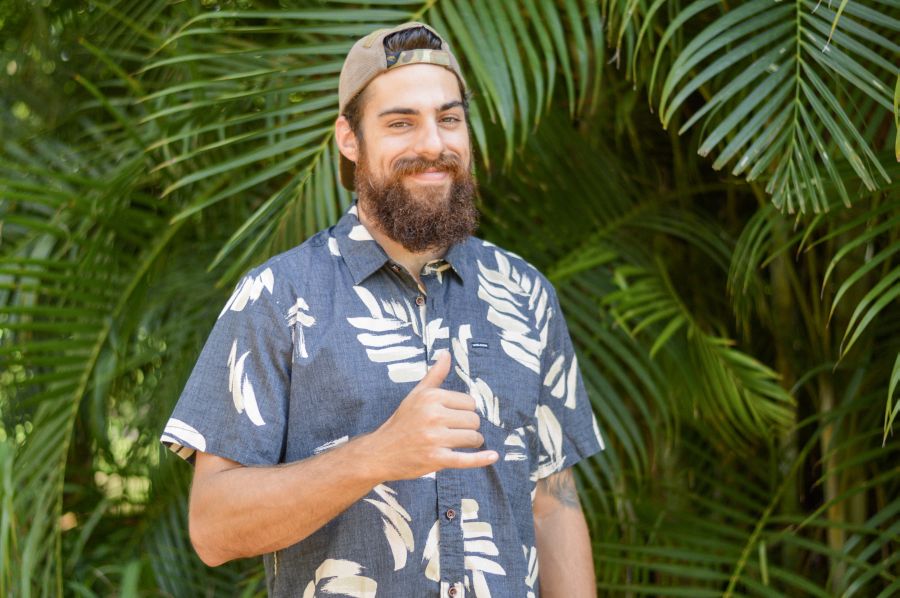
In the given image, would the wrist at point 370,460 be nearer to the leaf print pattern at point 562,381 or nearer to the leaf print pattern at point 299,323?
the leaf print pattern at point 299,323

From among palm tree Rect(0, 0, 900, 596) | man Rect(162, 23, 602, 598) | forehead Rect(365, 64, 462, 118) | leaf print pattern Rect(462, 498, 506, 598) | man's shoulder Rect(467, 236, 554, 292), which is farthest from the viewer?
palm tree Rect(0, 0, 900, 596)

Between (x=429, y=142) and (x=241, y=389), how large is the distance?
1.31ft

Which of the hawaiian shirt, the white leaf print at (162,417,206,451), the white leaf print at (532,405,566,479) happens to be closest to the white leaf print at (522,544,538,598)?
the hawaiian shirt

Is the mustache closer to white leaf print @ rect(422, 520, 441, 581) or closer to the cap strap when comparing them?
the cap strap

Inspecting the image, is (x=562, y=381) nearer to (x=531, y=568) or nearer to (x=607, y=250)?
(x=531, y=568)

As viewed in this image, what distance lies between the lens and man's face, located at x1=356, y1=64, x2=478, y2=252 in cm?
137

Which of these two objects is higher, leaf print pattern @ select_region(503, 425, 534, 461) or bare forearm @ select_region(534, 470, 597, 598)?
leaf print pattern @ select_region(503, 425, 534, 461)

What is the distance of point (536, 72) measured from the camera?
1.77 meters

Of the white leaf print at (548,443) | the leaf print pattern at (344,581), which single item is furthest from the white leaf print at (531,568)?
the leaf print pattern at (344,581)

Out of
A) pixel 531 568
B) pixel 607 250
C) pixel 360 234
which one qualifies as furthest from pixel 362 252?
pixel 607 250

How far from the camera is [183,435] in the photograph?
4.02 feet

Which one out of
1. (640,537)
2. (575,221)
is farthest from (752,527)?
(575,221)

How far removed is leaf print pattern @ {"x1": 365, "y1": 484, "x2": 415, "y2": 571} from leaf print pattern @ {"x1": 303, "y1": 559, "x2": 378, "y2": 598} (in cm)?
4

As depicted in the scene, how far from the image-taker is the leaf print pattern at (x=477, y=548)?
1.26 m
